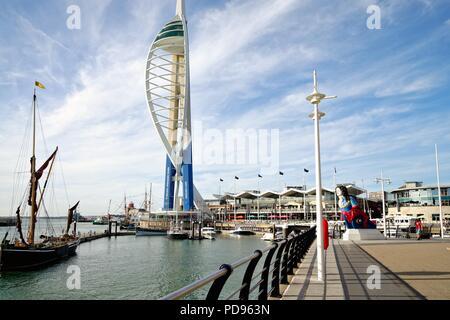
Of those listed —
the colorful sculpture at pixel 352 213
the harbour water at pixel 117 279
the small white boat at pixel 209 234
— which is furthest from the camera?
the small white boat at pixel 209 234

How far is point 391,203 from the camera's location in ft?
294

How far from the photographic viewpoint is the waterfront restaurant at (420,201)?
65056 mm

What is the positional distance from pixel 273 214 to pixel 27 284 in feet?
277

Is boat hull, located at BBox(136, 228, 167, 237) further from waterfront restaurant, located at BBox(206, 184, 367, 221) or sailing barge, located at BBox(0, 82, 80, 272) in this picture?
waterfront restaurant, located at BBox(206, 184, 367, 221)

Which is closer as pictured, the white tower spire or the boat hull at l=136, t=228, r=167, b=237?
the boat hull at l=136, t=228, r=167, b=237

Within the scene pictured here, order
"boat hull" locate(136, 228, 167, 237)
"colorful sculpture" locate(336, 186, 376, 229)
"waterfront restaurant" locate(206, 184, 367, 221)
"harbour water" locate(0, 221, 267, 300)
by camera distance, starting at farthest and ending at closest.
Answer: "waterfront restaurant" locate(206, 184, 367, 221), "boat hull" locate(136, 228, 167, 237), "colorful sculpture" locate(336, 186, 376, 229), "harbour water" locate(0, 221, 267, 300)

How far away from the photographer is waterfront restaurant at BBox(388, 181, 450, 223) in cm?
6506

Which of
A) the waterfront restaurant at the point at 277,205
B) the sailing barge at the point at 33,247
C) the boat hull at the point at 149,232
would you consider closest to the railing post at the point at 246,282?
the sailing barge at the point at 33,247

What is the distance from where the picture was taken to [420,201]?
7531 cm

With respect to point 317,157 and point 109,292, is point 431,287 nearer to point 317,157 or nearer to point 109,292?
point 317,157

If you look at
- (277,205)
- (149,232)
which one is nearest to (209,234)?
(149,232)

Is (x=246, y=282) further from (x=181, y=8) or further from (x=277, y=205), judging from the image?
(x=277, y=205)

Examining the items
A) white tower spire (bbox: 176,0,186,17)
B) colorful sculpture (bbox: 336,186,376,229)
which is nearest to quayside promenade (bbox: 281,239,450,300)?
colorful sculpture (bbox: 336,186,376,229)

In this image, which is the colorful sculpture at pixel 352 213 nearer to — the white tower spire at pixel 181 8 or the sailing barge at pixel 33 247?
the sailing barge at pixel 33 247
